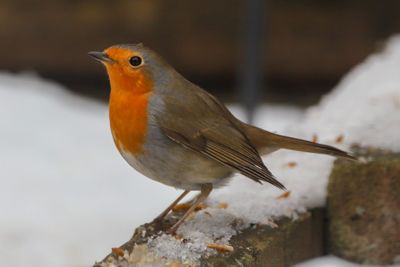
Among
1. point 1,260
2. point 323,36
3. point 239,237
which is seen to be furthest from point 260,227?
point 323,36

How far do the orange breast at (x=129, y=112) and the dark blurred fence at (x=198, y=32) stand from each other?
437 centimetres

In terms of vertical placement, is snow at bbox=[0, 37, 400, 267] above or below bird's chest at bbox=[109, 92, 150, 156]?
above

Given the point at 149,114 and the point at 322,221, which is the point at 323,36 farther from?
the point at 149,114

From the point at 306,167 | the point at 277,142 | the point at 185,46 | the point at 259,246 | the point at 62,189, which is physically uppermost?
the point at 185,46

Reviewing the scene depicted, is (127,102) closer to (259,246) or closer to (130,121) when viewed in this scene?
(130,121)

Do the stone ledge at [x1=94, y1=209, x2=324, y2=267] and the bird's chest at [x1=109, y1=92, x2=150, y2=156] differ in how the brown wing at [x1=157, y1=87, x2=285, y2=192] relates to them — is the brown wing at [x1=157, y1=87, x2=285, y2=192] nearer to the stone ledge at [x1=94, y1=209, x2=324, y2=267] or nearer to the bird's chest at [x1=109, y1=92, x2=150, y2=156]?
the bird's chest at [x1=109, y1=92, x2=150, y2=156]

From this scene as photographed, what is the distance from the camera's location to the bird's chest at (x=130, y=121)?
263 centimetres

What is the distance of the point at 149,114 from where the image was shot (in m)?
2.65

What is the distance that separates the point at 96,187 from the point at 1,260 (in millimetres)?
1050

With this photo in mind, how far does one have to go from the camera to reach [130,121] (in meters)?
2.63

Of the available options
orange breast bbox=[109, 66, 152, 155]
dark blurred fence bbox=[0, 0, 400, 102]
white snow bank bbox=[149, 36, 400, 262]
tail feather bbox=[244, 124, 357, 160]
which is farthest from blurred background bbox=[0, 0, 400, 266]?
orange breast bbox=[109, 66, 152, 155]

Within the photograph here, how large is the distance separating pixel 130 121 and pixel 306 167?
90 cm

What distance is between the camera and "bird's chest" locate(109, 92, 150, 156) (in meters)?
2.63

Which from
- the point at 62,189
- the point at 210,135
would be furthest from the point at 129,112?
the point at 62,189
